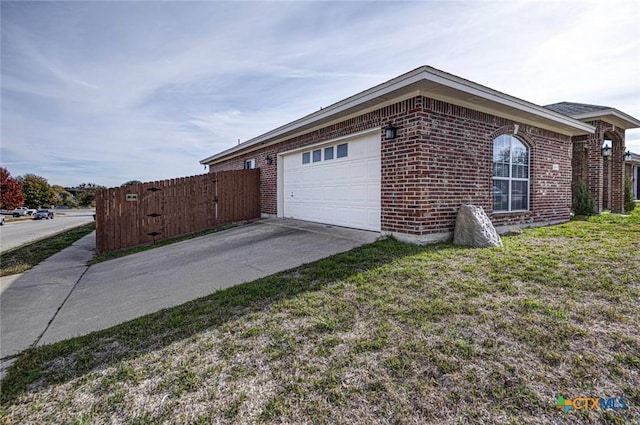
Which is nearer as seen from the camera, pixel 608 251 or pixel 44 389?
pixel 44 389

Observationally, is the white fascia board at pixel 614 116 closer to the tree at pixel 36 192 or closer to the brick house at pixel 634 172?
the brick house at pixel 634 172

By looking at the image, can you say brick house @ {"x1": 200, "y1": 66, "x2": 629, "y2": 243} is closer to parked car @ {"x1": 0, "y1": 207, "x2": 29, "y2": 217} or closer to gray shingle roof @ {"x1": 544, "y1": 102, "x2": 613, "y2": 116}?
gray shingle roof @ {"x1": 544, "y1": 102, "x2": 613, "y2": 116}

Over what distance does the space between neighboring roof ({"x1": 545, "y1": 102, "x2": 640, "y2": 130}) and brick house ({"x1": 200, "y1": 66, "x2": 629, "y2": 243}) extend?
201cm

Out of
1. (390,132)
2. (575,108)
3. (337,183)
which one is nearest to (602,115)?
(575,108)

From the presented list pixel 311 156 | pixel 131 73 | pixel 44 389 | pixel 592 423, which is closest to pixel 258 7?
pixel 311 156

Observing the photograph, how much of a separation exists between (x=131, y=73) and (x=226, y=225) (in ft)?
17.6

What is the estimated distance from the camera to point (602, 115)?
35.2 feet

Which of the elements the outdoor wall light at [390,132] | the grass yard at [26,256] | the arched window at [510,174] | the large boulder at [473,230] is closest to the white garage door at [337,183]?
the outdoor wall light at [390,132]

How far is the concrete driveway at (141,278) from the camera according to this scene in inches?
149

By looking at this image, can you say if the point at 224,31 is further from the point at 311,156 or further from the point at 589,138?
the point at 589,138

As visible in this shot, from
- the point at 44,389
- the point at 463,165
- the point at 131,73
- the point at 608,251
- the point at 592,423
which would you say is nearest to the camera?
the point at 592,423

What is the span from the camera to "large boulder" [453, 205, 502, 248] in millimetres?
5777

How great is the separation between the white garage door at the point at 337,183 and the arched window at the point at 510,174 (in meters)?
3.00

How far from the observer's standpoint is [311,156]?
30.8 ft
